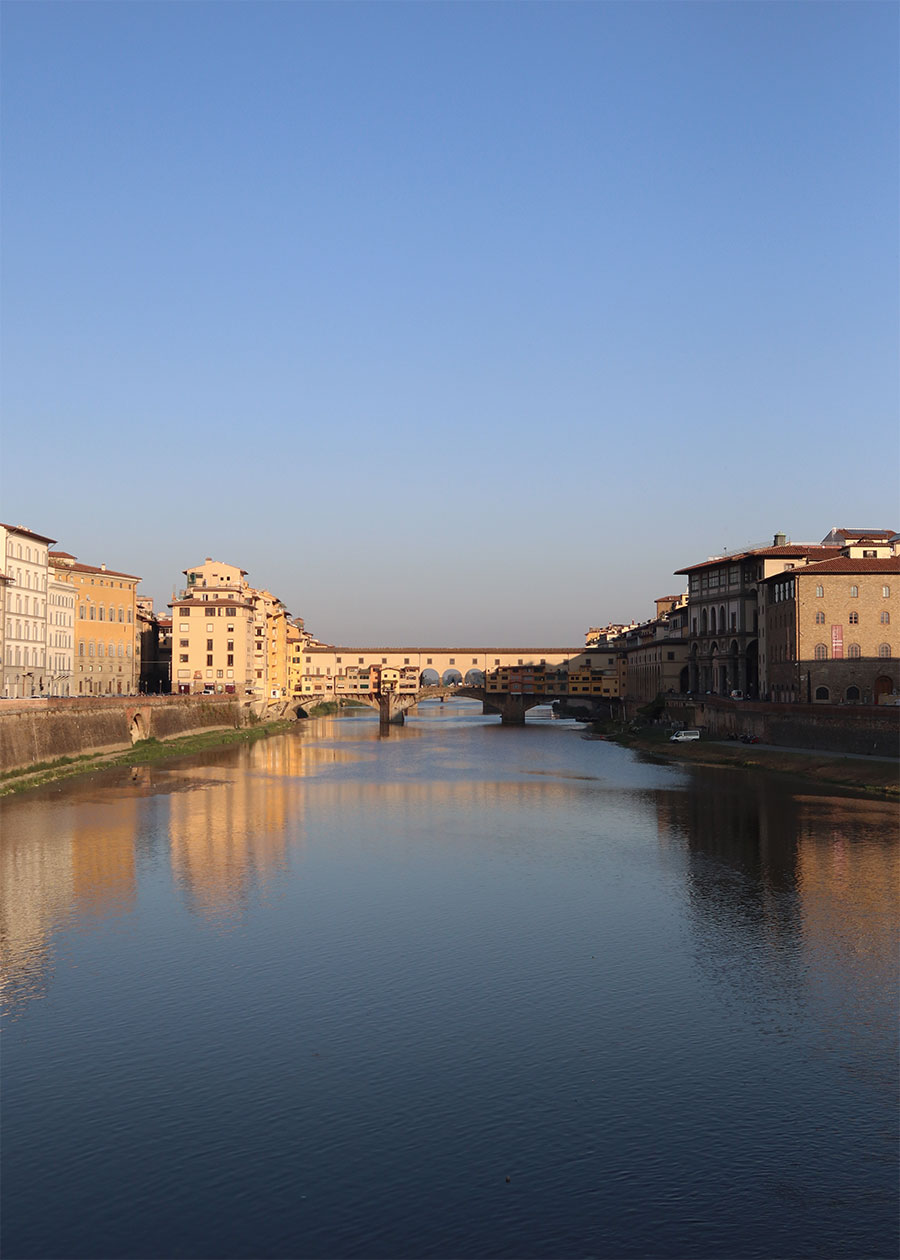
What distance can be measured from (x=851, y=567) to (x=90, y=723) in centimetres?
5119

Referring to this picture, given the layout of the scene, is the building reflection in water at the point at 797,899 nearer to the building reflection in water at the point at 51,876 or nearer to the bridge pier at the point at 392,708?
the building reflection in water at the point at 51,876

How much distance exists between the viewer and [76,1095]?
699 inches

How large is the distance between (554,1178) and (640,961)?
1038 centimetres

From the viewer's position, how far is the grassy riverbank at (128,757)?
55.6 meters

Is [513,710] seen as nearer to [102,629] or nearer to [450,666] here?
[450,666]

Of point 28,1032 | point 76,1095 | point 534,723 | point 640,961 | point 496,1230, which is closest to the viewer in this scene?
point 496,1230

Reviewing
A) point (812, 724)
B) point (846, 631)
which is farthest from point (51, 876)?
point (846, 631)

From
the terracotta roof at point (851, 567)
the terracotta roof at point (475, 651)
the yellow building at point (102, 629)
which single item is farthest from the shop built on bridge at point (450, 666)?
the terracotta roof at point (851, 567)

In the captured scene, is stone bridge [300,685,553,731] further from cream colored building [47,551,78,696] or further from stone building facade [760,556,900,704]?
stone building facade [760,556,900,704]

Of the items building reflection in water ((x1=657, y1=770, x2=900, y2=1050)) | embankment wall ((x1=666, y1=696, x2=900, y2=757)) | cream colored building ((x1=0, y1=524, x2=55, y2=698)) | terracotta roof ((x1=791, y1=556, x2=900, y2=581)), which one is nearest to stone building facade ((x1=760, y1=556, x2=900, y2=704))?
terracotta roof ((x1=791, y1=556, x2=900, y2=581))

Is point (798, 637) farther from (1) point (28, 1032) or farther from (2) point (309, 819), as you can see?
(1) point (28, 1032)

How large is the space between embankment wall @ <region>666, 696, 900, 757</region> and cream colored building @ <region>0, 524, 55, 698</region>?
163 feet

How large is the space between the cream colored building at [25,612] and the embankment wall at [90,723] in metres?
5.61

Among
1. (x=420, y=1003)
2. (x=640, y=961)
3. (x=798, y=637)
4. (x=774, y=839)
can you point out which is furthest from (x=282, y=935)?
(x=798, y=637)
